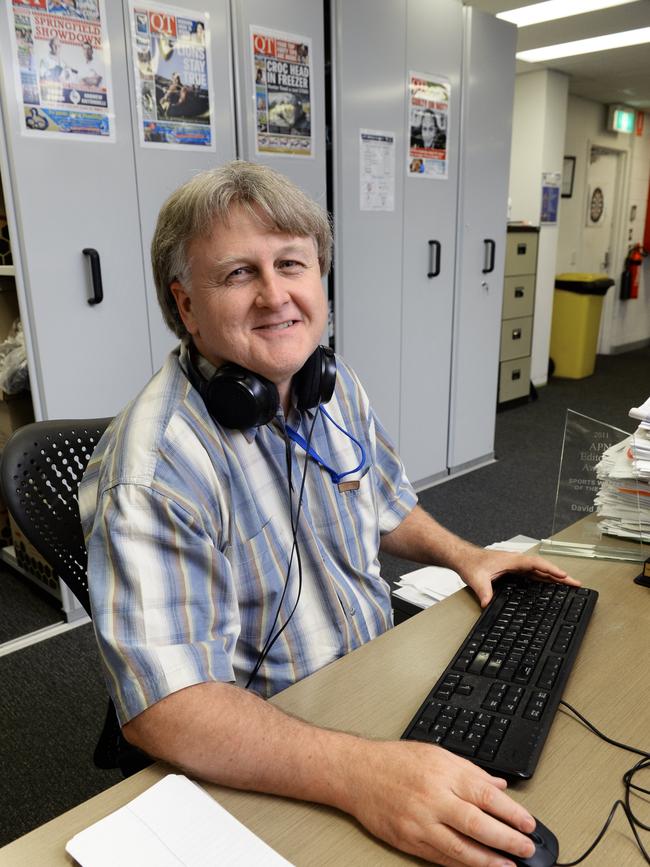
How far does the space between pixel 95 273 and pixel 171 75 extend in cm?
72

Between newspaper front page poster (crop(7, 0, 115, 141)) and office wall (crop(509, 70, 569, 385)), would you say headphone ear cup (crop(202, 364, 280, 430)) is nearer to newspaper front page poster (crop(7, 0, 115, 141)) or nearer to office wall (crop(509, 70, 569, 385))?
newspaper front page poster (crop(7, 0, 115, 141))

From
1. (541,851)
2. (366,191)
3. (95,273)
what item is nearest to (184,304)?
(541,851)

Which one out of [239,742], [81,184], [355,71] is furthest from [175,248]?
[355,71]

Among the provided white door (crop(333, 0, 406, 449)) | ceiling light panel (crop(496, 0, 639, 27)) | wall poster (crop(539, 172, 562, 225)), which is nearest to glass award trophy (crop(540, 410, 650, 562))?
white door (crop(333, 0, 406, 449))

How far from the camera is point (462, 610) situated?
1.07 m

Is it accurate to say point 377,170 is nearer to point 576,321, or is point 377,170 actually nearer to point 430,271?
point 430,271

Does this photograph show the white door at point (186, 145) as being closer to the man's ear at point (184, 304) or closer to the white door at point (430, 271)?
the white door at point (430, 271)

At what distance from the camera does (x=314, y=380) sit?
1.08 metres

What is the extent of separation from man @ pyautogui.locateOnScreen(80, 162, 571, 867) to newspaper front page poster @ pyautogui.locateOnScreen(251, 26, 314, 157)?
1690 mm

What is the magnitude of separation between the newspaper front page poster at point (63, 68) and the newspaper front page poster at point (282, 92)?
1.94 feet

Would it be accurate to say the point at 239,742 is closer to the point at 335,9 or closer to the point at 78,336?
the point at 78,336

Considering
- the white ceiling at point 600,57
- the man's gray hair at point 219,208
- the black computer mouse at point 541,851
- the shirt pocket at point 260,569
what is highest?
the white ceiling at point 600,57

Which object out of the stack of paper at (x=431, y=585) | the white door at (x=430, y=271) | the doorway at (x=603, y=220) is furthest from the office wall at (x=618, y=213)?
the stack of paper at (x=431, y=585)

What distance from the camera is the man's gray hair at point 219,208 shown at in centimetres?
93
